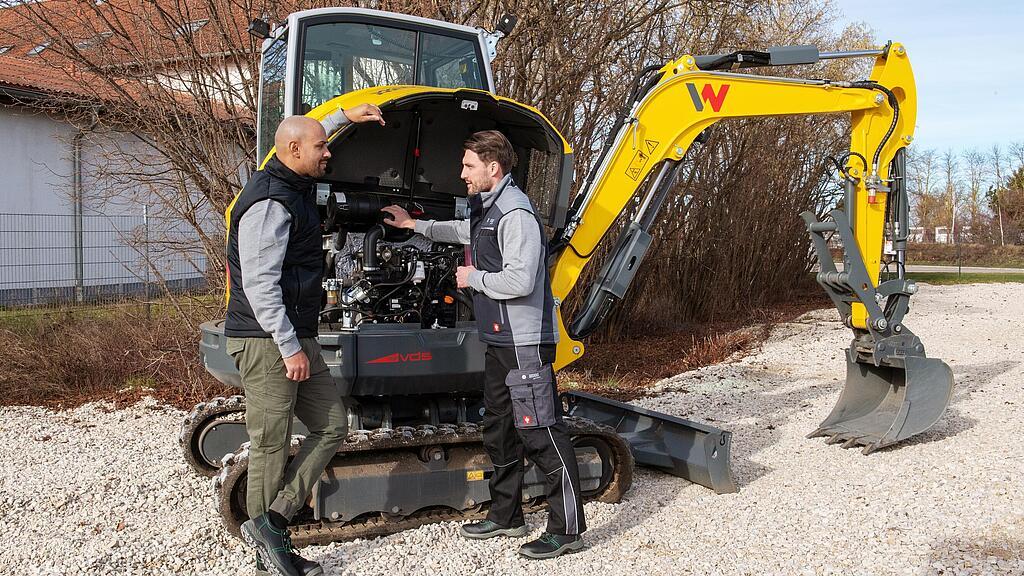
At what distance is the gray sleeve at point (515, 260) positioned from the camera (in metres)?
4.15

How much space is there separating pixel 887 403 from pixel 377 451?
386 cm

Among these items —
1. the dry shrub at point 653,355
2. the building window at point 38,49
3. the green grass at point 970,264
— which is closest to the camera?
the building window at point 38,49

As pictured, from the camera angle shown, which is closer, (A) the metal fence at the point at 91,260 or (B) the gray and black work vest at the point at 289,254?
(B) the gray and black work vest at the point at 289,254

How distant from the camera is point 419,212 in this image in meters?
5.23

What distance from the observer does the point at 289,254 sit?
151 inches

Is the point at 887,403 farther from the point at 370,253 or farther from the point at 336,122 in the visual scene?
the point at 336,122

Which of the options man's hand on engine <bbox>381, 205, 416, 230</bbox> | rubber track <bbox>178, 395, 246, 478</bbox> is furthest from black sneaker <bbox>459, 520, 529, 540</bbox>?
rubber track <bbox>178, 395, 246, 478</bbox>

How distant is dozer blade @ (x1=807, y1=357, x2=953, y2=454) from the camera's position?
20.3 feet

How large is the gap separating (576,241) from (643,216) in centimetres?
51

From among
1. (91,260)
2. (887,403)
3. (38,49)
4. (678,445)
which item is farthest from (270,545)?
(91,260)

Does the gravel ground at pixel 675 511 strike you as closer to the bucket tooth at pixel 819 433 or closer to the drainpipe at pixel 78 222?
the bucket tooth at pixel 819 433

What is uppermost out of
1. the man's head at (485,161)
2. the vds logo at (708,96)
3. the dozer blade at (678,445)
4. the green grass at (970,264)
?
the vds logo at (708,96)

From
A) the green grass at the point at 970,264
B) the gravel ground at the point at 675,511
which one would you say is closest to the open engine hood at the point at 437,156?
the gravel ground at the point at 675,511

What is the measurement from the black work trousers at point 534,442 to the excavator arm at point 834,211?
103 cm
